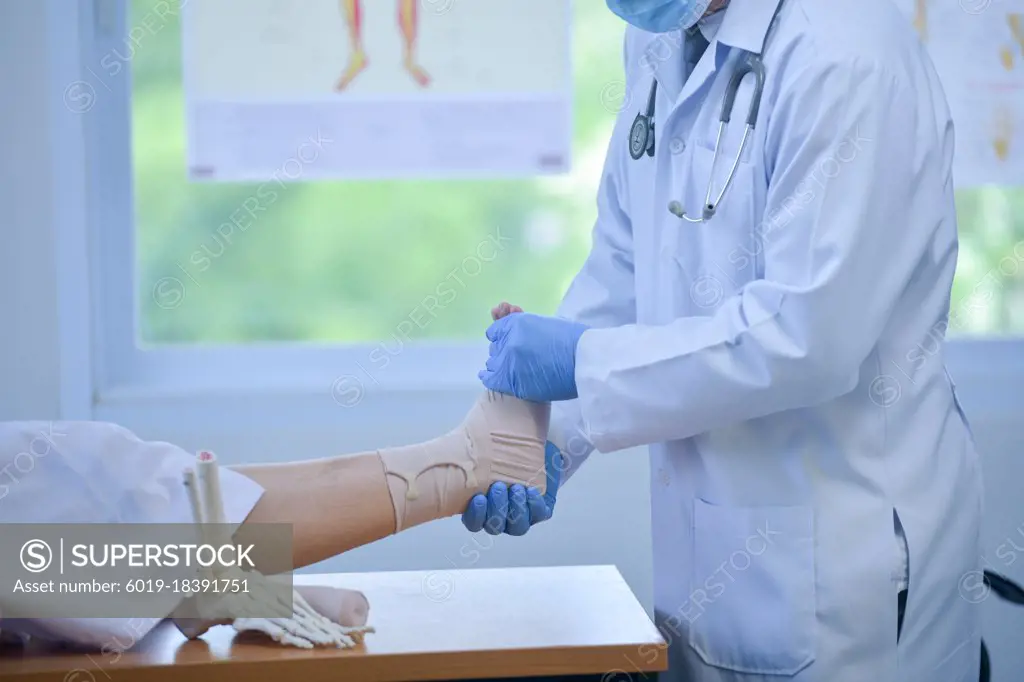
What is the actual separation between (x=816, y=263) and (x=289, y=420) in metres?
1.31

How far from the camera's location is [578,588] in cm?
147

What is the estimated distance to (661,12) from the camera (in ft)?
4.72

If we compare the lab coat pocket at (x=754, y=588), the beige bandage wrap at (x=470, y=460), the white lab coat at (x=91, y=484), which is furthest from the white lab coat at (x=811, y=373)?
the white lab coat at (x=91, y=484)

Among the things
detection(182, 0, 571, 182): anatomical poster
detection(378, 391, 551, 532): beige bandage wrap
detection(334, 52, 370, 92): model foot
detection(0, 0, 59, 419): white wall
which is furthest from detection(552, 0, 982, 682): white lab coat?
detection(0, 0, 59, 419): white wall

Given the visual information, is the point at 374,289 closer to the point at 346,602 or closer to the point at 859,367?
the point at 346,602

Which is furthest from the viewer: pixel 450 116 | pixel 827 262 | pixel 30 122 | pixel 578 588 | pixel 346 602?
pixel 450 116

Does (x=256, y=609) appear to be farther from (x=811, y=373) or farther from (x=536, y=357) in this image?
(x=811, y=373)

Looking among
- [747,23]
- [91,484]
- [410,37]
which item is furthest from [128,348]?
[747,23]

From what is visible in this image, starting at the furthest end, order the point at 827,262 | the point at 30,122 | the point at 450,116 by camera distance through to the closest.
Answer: the point at 450,116, the point at 30,122, the point at 827,262

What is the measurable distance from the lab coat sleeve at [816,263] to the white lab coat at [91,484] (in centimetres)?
60

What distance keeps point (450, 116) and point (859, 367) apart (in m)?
1.25

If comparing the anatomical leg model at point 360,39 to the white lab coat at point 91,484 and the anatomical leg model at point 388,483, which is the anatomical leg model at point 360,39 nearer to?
the anatomical leg model at point 388,483

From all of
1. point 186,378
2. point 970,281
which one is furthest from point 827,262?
point 186,378

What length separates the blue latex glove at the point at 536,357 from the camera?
1.44 meters
